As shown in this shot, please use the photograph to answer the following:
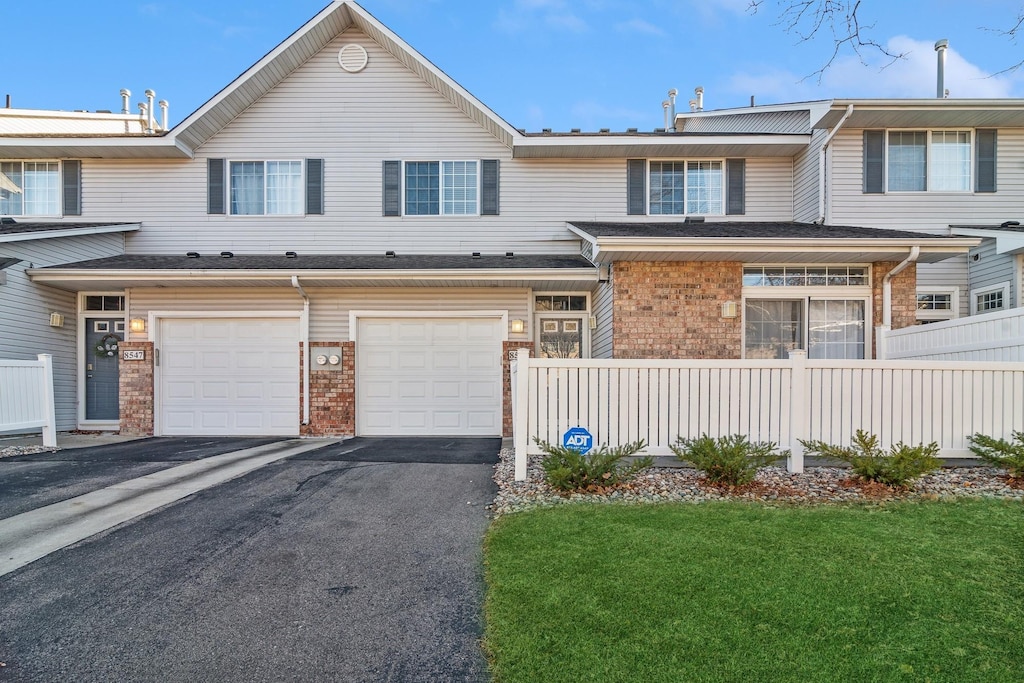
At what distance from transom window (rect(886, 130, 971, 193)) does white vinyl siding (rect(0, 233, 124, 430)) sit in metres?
14.3

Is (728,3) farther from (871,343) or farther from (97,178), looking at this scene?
(97,178)

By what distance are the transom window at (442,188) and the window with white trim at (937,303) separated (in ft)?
27.5

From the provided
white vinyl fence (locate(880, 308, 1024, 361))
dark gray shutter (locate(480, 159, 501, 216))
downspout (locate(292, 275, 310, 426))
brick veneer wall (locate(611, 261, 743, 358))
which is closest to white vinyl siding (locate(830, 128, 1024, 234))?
white vinyl fence (locate(880, 308, 1024, 361))

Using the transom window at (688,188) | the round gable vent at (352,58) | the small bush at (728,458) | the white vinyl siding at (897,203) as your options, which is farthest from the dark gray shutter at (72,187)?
the white vinyl siding at (897,203)

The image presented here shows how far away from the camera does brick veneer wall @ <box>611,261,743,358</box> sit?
8625 millimetres

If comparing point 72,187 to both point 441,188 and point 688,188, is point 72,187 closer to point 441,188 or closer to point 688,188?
point 441,188

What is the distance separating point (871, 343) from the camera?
28.9 ft

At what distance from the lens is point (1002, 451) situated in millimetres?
5535

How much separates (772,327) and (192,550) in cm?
823

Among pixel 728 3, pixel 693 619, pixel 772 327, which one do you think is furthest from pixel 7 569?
pixel 772 327

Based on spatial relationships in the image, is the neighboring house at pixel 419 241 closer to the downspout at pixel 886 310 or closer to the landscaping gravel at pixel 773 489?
the downspout at pixel 886 310

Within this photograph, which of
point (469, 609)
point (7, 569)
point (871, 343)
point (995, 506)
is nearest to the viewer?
point (469, 609)

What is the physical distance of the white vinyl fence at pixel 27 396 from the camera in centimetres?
788

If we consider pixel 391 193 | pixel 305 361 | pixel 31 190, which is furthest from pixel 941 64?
pixel 31 190
